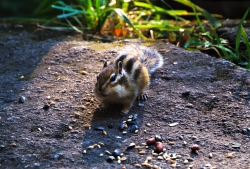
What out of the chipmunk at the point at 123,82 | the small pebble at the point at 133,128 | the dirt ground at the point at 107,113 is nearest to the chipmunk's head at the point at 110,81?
the chipmunk at the point at 123,82

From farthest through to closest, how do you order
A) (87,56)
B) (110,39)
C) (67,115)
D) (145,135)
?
(110,39), (87,56), (67,115), (145,135)

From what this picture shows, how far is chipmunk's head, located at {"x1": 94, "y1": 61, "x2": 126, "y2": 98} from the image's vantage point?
3.35 metres

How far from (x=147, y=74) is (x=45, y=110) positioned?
35.8 inches

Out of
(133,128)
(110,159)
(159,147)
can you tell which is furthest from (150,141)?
(110,159)

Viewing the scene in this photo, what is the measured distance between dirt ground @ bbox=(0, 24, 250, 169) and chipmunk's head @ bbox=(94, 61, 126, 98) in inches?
7.5

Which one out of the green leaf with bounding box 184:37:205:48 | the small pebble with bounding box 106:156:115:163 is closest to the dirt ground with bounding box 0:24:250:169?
the small pebble with bounding box 106:156:115:163

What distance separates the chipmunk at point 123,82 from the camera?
3.37 meters

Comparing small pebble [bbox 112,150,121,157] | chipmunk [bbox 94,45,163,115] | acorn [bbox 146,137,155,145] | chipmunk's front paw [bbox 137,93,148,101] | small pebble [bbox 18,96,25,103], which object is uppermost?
chipmunk [bbox 94,45,163,115]

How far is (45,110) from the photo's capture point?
3.49m

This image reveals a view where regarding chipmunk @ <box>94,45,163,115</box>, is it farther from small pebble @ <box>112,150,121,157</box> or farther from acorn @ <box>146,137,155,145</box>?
small pebble @ <box>112,150,121,157</box>

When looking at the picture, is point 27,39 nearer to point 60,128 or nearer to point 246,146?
point 60,128

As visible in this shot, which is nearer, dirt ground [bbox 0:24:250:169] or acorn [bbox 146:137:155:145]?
dirt ground [bbox 0:24:250:169]

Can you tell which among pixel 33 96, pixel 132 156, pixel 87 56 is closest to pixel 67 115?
pixel 33 96

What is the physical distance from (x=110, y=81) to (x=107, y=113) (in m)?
0.27
